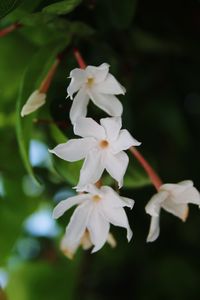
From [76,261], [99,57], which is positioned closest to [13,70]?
[99,57]

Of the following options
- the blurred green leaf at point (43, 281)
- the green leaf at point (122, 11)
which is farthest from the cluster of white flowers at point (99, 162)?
the blurred green leaf at point (43, 281)

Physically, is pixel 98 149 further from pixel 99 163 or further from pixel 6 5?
pixel 6 5

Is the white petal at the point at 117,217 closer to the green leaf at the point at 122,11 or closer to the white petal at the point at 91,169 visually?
the white petal at the point at 91,169

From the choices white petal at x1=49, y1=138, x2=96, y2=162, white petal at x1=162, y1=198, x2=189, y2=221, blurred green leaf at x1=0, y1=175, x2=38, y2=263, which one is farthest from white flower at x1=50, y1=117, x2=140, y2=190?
blurred green leaf at x1=0, y1=175, x2=38, y2=263

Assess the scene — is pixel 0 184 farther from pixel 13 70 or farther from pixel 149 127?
pixel 149 127

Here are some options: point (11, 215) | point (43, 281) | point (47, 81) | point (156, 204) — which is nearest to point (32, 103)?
point (47, 81)

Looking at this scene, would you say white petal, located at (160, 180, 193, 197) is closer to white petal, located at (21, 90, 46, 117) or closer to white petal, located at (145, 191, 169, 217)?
white petal, located at (145, 191, 169, 217)

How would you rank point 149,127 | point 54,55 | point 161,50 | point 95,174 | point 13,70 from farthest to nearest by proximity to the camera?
point 149,127
point 161,50
point 13,70
point 54,55
point 95,174

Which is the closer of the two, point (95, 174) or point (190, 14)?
point (95, 174)
